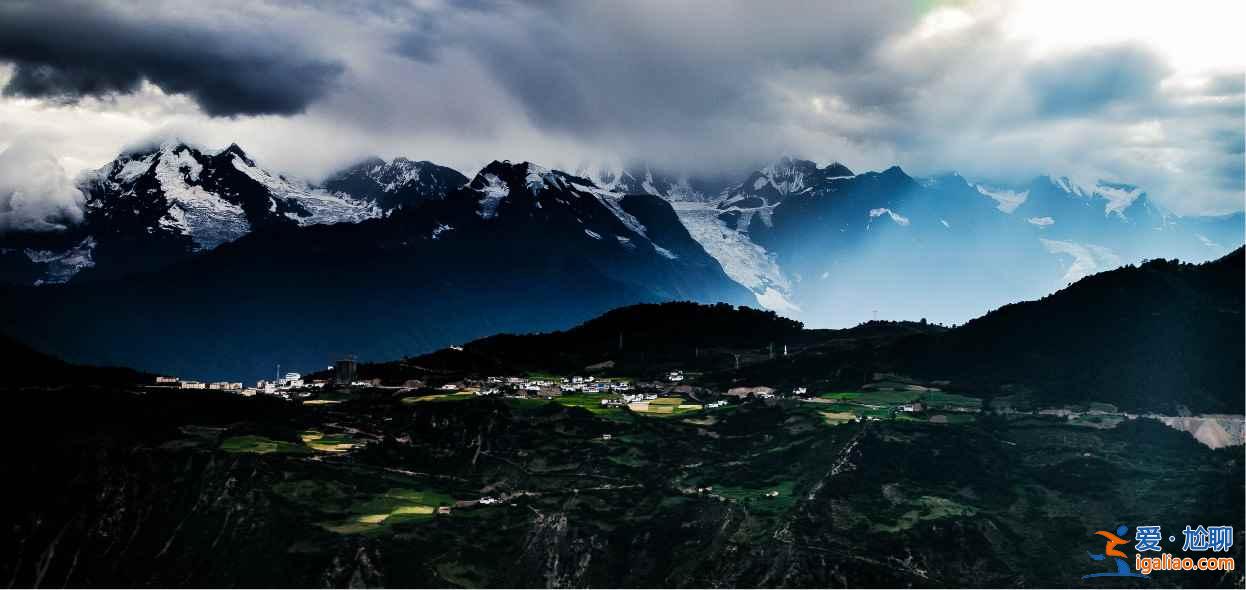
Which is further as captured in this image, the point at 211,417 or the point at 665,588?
the point at 211,417

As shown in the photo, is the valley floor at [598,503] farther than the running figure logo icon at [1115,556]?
Yes

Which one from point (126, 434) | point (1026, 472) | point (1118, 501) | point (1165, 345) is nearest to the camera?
point (1118, 501)

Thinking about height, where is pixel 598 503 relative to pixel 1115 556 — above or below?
above

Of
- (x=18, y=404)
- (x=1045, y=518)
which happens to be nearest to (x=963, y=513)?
(x=1045, y=518)

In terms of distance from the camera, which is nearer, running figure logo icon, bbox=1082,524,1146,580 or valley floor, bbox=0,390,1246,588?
running figure logo icon, bbox=1082,524,1146,580

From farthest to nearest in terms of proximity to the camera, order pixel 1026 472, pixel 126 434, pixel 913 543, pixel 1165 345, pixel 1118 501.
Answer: pixel 1165 345
pixel 126 434
pixel 1026 472
pixel 1118 501
pixel 913 543

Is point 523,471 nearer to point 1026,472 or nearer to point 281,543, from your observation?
point 281,543

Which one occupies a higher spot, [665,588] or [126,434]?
[126,434]

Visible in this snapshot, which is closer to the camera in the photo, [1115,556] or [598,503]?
[1115,556]
